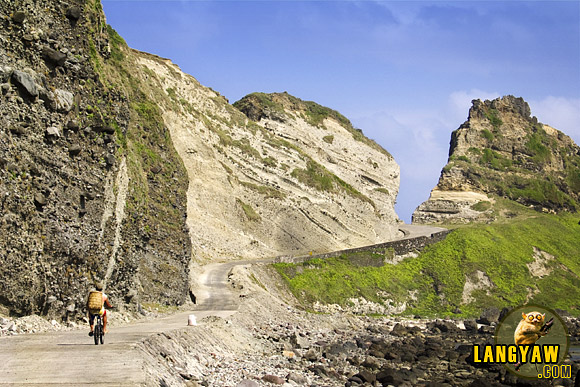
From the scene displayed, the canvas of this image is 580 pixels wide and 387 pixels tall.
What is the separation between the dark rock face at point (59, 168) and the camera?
19141 mm

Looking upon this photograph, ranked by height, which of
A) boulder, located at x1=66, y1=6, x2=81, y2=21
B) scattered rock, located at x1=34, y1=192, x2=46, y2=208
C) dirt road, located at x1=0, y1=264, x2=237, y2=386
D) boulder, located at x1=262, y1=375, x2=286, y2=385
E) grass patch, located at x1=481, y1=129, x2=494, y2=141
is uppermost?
grass patch, located at x1=481, y1=129, x2=494, y2=141

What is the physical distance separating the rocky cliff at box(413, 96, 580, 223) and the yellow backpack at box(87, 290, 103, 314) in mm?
88150

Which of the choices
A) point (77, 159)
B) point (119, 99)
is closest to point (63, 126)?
point (77, 159)

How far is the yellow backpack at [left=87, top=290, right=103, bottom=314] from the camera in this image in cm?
1744

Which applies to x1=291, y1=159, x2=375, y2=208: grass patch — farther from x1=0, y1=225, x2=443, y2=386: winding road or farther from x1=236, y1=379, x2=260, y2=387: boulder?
x1=0, y1=225, x2=443, y2=386: winding road

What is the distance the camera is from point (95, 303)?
1753 cm

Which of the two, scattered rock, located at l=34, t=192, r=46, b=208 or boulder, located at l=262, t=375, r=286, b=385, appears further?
boulder, located at l=262, t=375, r=286, b=385

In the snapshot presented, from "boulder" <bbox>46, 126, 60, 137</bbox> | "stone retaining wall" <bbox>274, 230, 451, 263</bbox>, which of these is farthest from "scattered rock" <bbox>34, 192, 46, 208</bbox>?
"stone retaining wall" <bbox>274, 230, 451, 263</bbox>

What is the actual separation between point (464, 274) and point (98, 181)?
52.7 m

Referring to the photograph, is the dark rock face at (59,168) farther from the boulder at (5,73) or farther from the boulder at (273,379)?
the boulder at (273,379)

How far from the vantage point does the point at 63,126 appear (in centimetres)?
A: 2206

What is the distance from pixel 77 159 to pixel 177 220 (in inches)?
486

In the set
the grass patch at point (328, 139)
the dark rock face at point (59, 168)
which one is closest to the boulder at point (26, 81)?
the dark rock face at point (59, 168)

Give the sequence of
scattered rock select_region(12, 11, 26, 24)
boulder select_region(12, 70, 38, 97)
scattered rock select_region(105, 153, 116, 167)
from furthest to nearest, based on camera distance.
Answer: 1. scattered rock select_region(105, 153, 116, 167)
2. scattered rock select_region(12, 11, 26, 24)
3. boulder select_region(12, 70, 38, 97)
